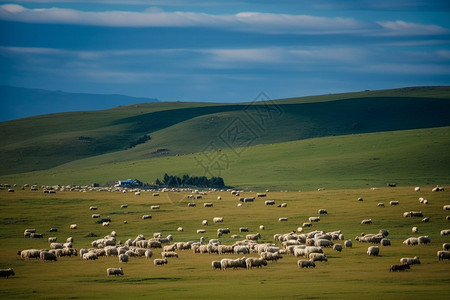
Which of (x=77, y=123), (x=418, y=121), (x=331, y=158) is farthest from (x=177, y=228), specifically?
(x=77, y=123)

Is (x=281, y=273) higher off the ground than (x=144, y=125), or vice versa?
(x=144, y=125)

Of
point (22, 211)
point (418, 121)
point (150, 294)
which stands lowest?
point (150, 294)

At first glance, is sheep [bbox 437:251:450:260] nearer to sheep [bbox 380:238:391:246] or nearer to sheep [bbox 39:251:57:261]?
sheep [bbox 380:238:391:246]

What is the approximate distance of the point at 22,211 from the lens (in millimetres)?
58031

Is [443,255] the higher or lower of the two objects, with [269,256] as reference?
lower

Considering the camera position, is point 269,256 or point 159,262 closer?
point 269,256

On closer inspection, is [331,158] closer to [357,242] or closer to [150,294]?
[357,242]

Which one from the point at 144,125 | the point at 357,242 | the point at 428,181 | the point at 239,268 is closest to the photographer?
the point at 239,268

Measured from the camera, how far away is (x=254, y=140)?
142 meters

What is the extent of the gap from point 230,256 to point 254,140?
106721 mm

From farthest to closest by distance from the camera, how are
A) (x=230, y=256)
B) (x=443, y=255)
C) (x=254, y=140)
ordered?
(x=254, y=140) < (x=230, y=256) < (x=443, y=255)

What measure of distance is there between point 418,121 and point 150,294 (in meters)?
131

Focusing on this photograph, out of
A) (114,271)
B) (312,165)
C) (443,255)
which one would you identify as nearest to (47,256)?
(114,271)

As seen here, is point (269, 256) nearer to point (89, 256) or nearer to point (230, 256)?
point (230, 256)
